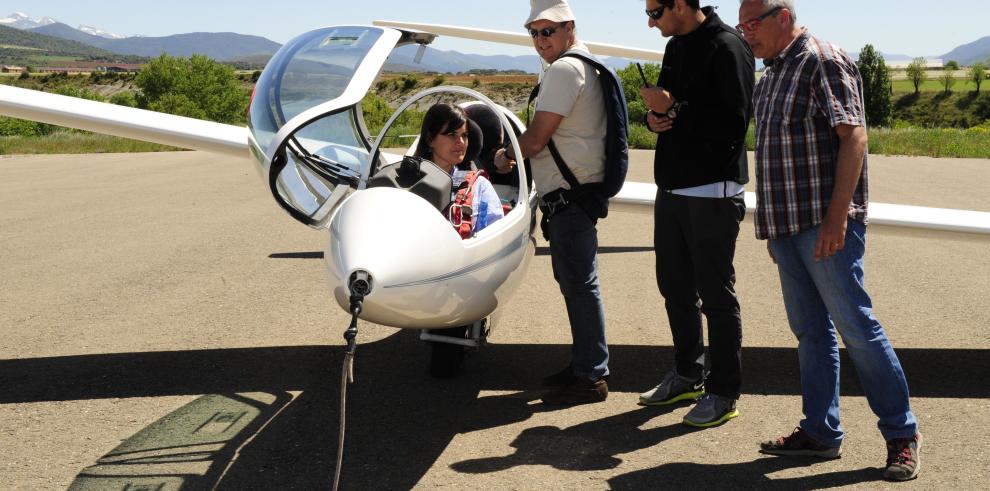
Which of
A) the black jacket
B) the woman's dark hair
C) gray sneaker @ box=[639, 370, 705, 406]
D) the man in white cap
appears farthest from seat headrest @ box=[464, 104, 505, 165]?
gray sneaker @ box=[639, 370, 705, 406]

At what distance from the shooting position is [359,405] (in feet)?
16.2

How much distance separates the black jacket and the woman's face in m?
1.15

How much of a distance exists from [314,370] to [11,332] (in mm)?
2581

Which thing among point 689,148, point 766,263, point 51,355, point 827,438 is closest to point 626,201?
point 689,148

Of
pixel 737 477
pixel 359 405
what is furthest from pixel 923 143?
pixel 359 405

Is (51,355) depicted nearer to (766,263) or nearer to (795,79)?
(795,79)

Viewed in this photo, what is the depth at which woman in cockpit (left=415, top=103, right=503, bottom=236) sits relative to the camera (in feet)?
14.9

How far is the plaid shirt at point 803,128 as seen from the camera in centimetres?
359

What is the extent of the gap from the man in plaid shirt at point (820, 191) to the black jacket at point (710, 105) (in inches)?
7.0

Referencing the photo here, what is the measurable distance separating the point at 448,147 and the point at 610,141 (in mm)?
897

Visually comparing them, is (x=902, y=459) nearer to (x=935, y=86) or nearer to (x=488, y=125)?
(x=488, y=125)

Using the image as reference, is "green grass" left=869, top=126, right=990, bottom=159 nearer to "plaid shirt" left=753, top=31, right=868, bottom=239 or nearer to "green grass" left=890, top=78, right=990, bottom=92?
"plaid shirt" left=753, top=31, right=868, bottom=239

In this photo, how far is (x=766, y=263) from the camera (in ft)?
30.7

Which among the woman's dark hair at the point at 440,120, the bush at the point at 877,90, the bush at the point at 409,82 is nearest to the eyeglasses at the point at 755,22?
the woman's dark hair at the point at 440,120
